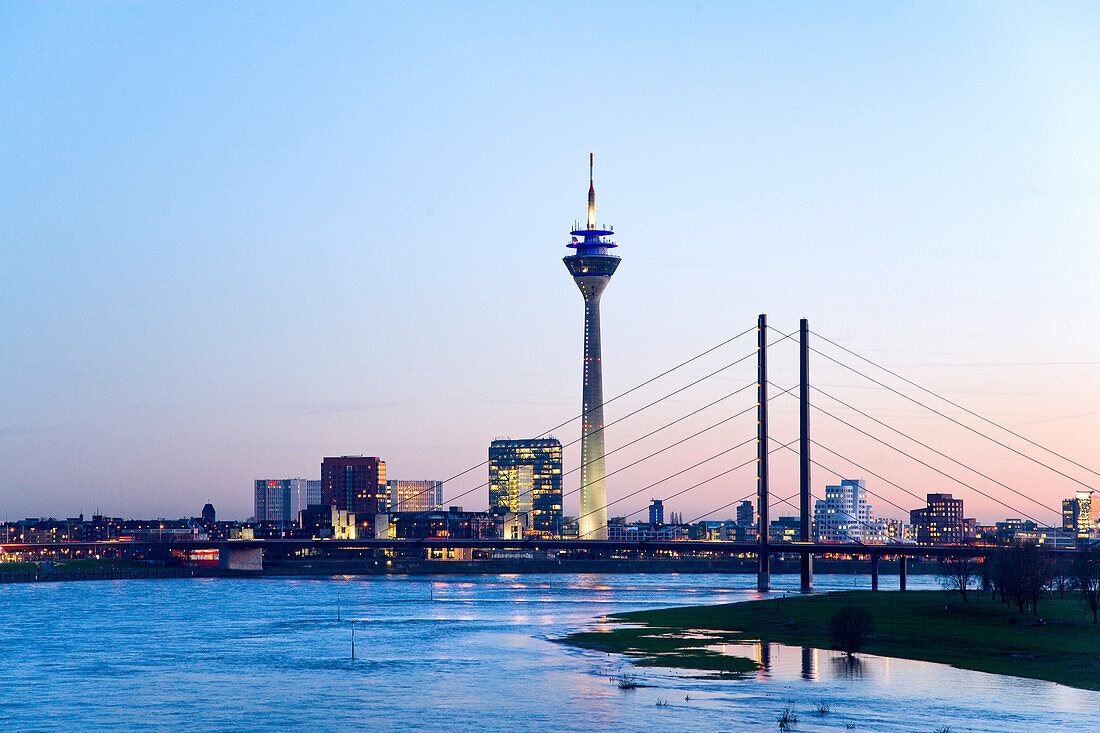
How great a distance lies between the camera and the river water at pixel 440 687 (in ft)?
136

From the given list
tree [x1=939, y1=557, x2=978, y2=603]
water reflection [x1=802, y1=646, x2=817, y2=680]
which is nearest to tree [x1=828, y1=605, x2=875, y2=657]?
water reflection [x1=802, y1=646, x2=817, y2=680]

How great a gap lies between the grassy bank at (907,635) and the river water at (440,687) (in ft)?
7.41

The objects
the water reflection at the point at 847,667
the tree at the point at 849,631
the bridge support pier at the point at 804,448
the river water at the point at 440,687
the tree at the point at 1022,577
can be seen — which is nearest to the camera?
the river water at the point at 440,687

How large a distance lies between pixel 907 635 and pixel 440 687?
85.6 feet

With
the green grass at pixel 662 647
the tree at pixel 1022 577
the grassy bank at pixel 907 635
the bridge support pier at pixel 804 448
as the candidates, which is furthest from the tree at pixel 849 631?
the bridge support pier at pixel 804 448

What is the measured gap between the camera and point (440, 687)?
1977 inches

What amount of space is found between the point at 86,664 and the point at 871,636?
37051 mm

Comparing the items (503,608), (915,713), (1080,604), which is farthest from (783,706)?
(503,608)

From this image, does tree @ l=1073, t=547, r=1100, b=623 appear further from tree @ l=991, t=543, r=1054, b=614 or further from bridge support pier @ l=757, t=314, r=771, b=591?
bridge support pier @ l=757, t=314, r=771, b=591

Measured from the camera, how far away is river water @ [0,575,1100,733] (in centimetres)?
4138

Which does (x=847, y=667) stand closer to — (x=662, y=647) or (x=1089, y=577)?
(x=662, y=647)

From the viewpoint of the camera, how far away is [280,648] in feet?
224

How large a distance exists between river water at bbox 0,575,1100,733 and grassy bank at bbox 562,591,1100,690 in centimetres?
226

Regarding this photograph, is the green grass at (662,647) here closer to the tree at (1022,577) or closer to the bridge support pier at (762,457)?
the tree at (1022,577)
